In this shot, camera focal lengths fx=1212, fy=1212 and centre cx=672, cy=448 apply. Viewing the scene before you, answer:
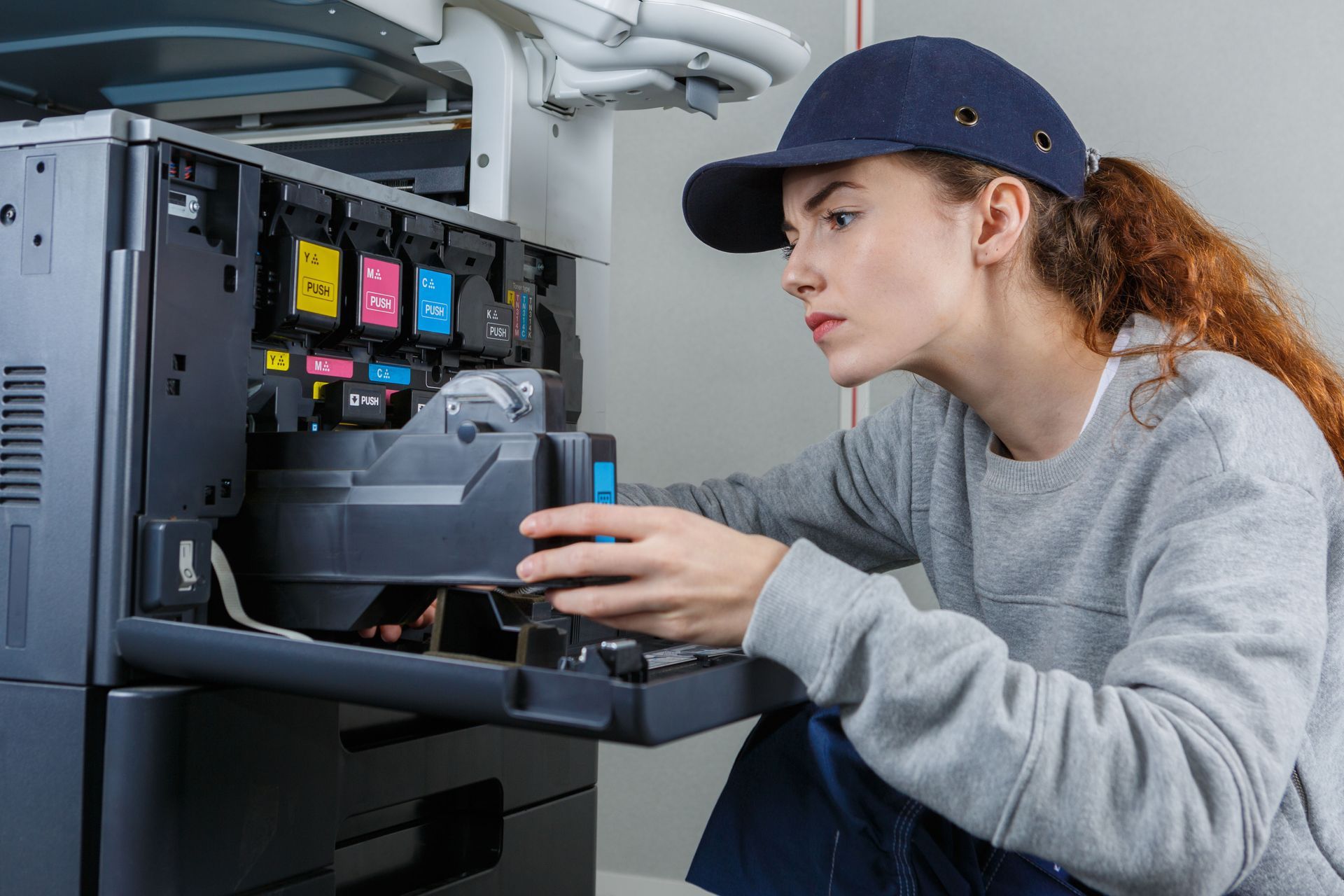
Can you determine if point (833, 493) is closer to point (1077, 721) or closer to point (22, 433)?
point (1077, 721)

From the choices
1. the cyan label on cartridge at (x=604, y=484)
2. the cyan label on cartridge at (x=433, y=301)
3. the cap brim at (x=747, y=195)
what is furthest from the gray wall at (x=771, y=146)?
the cyan label on cartridge at (x=604, y=484)

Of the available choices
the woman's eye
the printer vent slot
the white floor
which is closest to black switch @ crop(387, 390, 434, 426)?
the printer vent slot

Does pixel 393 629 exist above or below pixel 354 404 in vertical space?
below

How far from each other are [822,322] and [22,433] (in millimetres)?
602

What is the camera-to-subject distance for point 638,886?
93.4 inches

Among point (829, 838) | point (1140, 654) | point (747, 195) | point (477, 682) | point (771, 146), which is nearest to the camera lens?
point (477, 682)

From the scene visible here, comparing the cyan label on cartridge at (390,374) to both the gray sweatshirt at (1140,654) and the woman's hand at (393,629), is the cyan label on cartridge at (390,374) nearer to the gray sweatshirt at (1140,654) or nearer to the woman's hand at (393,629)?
the woman's hand at (393,629)

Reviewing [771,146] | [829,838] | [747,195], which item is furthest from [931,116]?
[771,146]

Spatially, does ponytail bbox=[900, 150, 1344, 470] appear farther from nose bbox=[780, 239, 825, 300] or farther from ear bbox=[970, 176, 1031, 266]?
nose bbox=[780, 239, 825, 300]

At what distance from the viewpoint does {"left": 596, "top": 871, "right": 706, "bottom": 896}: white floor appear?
2340 mm

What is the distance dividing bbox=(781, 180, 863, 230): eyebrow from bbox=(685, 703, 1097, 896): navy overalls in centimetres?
41

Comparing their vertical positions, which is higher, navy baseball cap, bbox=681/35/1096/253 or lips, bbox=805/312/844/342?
navy baseball cap, bbox=681/35/1096/253

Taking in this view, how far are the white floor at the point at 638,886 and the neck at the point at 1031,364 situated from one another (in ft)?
5.06

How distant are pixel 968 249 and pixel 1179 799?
A: 50 cm
